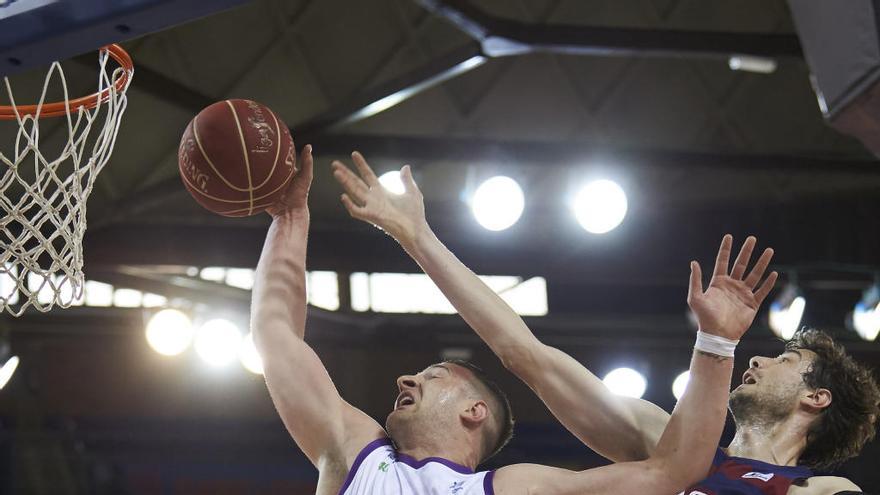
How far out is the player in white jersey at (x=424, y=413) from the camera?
2.83 metres

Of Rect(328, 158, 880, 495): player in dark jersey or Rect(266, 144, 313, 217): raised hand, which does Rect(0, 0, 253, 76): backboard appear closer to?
Rect(328, 158, 880, 495): player in dark jersey

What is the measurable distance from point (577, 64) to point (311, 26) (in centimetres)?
179

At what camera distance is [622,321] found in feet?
33.0

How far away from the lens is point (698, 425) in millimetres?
2811

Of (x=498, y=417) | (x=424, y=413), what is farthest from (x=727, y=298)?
(x=424, y=413)

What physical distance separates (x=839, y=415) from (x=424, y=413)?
4.16ft

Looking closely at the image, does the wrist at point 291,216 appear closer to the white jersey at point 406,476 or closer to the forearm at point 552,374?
the forearm at point 552,374

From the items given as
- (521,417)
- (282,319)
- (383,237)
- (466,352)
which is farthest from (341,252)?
(282,319)

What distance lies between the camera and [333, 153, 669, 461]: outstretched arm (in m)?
3.06

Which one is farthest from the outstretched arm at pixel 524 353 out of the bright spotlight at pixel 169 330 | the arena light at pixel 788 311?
the bright spotlight at pixel 169 330

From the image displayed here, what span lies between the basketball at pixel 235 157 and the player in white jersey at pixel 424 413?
0.74 ft

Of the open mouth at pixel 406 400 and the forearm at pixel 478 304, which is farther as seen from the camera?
the open mouth at pixel 406 400

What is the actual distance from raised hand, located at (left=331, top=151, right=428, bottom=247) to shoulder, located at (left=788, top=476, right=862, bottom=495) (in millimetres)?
1302

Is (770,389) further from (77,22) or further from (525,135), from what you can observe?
(525,135)
